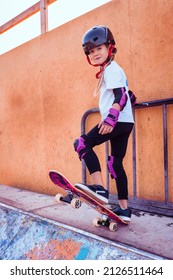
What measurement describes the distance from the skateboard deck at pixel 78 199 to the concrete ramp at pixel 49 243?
0.20m

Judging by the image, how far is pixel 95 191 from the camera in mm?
2102

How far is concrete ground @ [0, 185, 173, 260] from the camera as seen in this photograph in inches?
75.1

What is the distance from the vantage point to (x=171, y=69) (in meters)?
2.66

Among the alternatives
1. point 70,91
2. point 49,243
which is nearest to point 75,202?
point 49,243

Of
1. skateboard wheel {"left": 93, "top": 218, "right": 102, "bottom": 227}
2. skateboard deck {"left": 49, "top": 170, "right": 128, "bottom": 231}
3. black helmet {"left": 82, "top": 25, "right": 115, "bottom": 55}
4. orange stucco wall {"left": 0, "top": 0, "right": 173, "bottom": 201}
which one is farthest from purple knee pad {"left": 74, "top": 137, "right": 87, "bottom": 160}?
orange stucco wall {"left": 0, "top": 0, "right": 173, "bottom": 201}

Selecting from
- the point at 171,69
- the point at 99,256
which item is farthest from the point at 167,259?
the point at 171,69

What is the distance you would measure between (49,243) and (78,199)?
0.56 m

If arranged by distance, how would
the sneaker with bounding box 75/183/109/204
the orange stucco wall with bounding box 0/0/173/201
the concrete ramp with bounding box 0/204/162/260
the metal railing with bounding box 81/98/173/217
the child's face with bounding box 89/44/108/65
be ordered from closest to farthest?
1. the concrete ramp with bounding box 0/204/162/260
2. the sneaker with bounding box 75/183/109/204
3. the child's face with bounding box 89/44/108/65
4. the metal railing with bounding box 81/98/173/217
5. the orange stucco wall with bounding box 0/0/173/201

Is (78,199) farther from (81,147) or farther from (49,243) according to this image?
(49,243)

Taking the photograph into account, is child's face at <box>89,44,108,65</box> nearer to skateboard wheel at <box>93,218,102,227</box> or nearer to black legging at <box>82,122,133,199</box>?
black legging at <box>82,122,133,199</box>

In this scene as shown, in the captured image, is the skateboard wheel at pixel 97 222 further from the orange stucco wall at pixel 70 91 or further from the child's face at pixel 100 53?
the child's face at pixel 100 53

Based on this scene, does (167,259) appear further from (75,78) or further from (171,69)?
(75,78)

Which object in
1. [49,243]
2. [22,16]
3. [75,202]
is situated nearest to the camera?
[75,202]

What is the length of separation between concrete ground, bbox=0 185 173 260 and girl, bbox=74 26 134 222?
0.67ft
